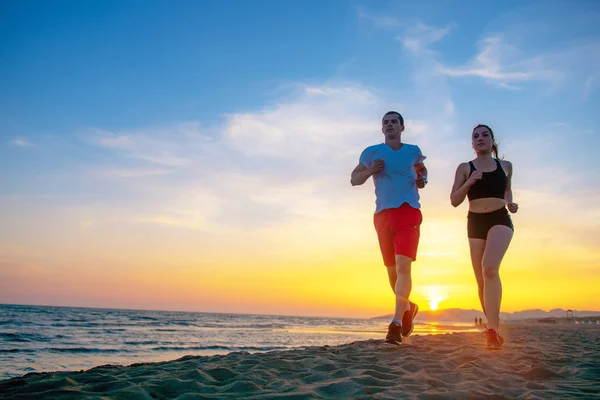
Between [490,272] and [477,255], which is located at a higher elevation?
[477,255]

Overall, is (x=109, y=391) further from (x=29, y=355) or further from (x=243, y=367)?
(x=29, y=355)

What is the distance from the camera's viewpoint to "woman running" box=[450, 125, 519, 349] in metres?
4.59

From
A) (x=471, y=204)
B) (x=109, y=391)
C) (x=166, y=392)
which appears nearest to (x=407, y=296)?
(x=471, y=204)

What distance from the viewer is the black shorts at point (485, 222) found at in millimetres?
4781

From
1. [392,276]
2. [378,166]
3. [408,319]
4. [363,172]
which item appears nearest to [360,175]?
[363,172]

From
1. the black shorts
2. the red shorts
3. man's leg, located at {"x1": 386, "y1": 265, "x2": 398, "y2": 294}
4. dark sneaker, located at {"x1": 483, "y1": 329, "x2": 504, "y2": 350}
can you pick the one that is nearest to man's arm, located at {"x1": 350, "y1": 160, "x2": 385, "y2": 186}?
the red shorts

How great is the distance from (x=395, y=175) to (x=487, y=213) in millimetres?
1101

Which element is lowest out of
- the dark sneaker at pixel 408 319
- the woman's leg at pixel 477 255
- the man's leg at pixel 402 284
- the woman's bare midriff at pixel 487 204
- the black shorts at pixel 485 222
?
the dark sneaker at pixel 408 319

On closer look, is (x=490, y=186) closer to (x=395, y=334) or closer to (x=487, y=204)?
(x=487, y=204)

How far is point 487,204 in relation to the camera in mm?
4871

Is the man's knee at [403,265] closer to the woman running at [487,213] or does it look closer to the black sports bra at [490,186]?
the woman running at [487,213]

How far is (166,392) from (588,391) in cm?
262

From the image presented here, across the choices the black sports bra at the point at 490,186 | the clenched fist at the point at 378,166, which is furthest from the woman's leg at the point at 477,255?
the clenched fist at the point at 378,166

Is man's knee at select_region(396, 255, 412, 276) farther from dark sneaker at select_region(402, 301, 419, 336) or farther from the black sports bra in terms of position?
the black sports bra
